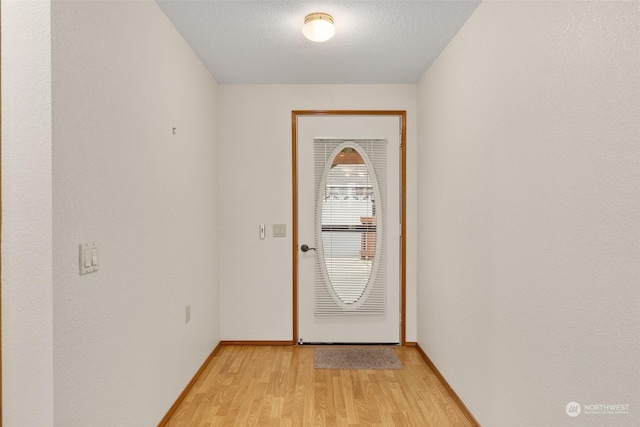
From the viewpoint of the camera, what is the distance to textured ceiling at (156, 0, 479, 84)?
229cm

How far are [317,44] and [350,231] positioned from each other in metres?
1.66

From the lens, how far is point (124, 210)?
1.83 meters

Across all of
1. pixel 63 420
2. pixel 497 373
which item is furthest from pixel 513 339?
pixel 63 420

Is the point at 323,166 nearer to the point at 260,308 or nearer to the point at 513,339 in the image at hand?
the point at 260,308

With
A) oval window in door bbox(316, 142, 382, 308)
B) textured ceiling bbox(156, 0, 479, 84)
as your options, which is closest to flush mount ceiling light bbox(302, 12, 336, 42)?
textured ceiling bbox(156, 0, 479, 84)

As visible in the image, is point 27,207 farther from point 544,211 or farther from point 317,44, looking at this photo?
point 317,44

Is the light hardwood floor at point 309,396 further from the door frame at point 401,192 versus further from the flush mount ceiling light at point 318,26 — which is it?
the flush mount ceiling light at point 318,26

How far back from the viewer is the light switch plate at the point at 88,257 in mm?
1461

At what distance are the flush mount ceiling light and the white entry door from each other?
4.25 feet

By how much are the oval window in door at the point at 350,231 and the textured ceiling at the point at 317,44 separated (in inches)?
31.1

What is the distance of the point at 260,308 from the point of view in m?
3.69

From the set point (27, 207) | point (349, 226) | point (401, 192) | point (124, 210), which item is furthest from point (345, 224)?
point (27, 207)

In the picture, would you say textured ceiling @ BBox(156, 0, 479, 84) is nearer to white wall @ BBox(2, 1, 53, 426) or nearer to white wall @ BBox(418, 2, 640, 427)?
white wall @ BBox(418, 2, 640, 427)

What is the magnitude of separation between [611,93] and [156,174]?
2.08 m
